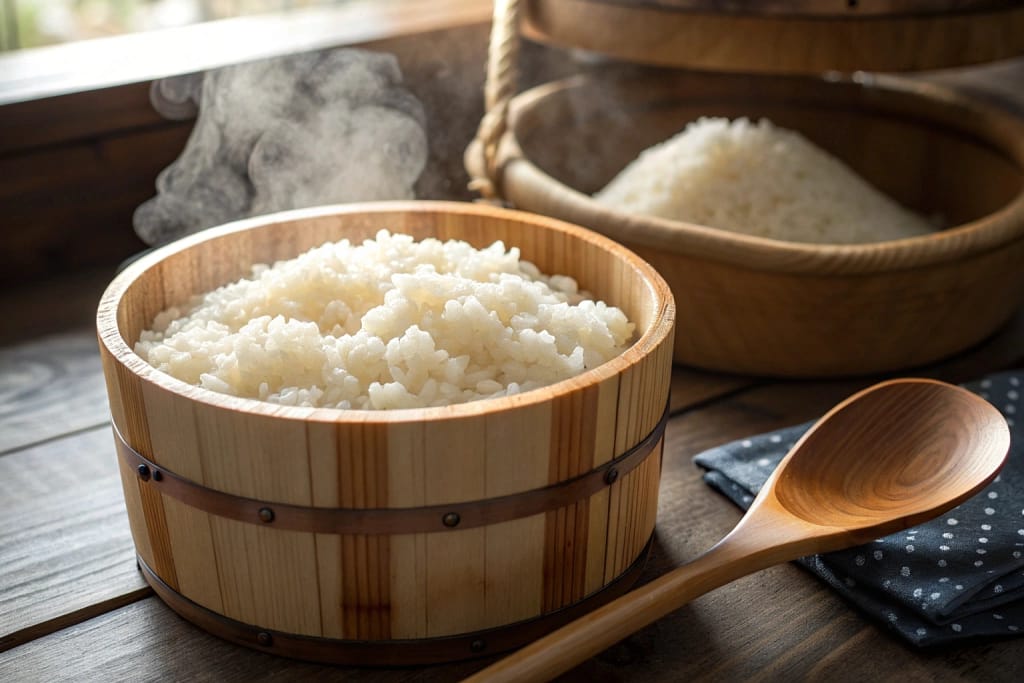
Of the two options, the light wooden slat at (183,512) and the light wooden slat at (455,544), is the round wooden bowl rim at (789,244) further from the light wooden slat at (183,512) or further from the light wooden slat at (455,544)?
the light wooden slat at (183,512)

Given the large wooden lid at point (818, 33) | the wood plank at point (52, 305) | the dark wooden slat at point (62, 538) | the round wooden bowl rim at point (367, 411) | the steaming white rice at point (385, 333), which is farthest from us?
the wood plank at point (52, 305)

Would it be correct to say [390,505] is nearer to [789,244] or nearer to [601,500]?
[601,500]

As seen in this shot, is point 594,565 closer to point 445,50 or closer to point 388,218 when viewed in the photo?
point 388,218

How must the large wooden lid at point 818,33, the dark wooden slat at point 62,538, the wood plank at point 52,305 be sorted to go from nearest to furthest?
the dark wooden slat at point 62,538
the large wooden lid at point 818,33
the wood plank at point 52,305

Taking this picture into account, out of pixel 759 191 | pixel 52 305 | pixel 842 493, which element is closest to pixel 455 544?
pixel 842 493

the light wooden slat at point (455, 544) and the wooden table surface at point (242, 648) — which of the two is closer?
the light wooden slat at point (455, 544)

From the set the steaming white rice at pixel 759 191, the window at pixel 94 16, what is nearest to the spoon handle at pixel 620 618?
the steaming white rice at pixel 759 191
